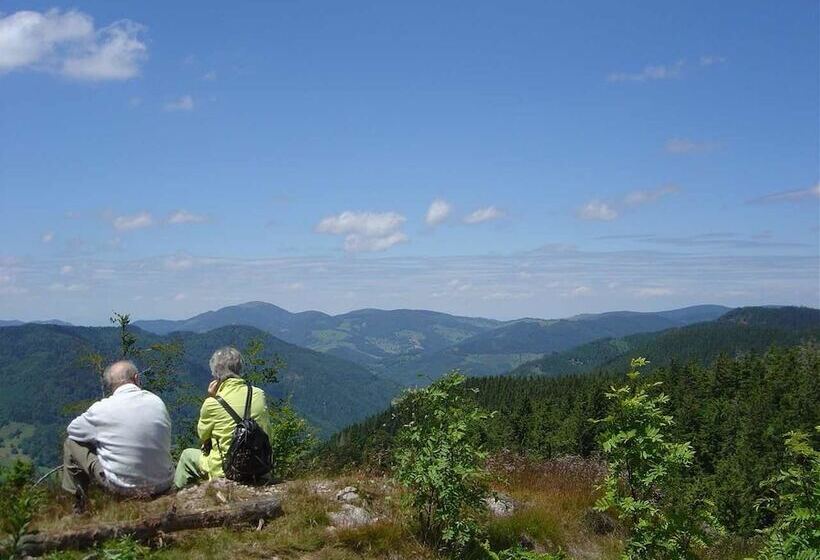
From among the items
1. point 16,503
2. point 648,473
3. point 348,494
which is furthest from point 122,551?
point 648,473

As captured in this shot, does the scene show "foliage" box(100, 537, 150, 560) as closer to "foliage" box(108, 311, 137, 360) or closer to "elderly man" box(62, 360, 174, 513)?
"elderly man" box(62, 360, 174, 513)

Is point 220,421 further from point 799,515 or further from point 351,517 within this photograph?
point 799,515

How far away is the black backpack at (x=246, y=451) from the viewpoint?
719 cm

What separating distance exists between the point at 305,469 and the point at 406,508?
11.7 feet

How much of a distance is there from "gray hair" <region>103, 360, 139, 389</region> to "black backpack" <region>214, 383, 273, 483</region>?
3.48 feet

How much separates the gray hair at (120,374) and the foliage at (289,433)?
5076mm

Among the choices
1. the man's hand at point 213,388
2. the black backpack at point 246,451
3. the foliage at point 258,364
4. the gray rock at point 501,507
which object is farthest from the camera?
the foliage at point 258,364

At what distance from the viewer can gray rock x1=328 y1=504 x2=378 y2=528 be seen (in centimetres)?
667

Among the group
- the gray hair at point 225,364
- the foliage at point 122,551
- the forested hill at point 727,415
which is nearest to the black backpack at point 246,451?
the gray hair at point 225,364

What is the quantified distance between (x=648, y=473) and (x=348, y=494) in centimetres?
382

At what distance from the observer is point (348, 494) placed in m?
7.61

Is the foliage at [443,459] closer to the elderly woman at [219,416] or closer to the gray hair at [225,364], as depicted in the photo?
the elderly woman at [219,416]

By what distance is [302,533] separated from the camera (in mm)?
6156

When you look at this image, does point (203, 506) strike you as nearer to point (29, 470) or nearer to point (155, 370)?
point (29, 470)
